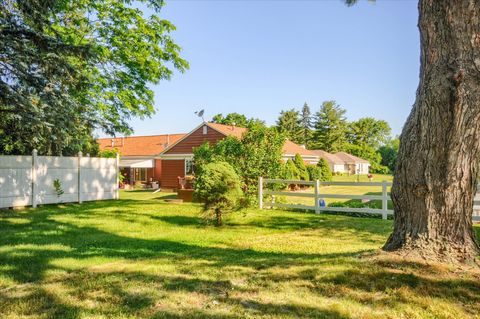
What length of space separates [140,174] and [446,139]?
32.9 metres

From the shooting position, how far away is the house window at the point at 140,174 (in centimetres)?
3422

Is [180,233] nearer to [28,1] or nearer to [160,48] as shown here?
[28,1]

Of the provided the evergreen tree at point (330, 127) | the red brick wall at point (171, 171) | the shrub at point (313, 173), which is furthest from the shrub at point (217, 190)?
the evergreen tree at point (330, 127)

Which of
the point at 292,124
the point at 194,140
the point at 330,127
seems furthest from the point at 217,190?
the point at 330,127

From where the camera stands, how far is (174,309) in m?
3.55

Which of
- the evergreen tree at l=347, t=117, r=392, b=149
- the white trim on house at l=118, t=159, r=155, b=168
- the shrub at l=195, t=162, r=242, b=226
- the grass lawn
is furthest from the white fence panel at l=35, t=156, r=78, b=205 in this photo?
the evergreen tree at l=347, t=117, r=392, b=149

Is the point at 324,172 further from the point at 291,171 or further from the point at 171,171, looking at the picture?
the point at 171,171

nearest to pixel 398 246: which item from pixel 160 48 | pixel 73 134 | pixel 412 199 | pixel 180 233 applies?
pixel 412 199

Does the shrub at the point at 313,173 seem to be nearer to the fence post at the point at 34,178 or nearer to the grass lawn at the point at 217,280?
the fence post at the point at 34,178

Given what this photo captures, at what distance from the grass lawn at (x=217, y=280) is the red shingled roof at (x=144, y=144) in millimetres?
27739

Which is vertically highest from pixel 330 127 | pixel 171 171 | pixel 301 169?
pixel 330 127

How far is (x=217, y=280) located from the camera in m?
4.40

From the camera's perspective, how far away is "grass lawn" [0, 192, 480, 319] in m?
3.46

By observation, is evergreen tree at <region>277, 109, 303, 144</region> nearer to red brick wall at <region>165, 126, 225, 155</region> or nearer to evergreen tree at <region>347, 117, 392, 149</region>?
evergreen tree at <region>347, 117, 392, 149</region>
